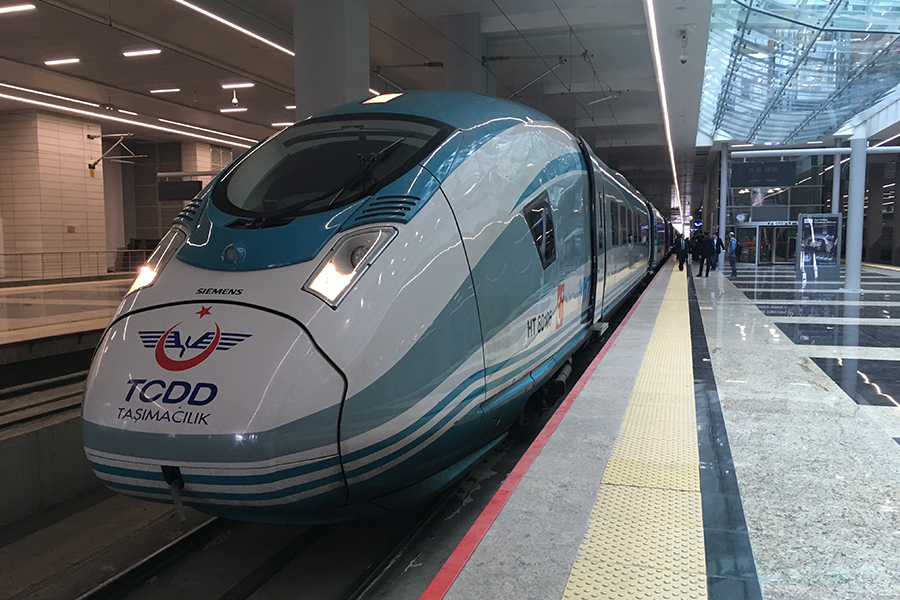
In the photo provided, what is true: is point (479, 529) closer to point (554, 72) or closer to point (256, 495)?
point (256, 495)

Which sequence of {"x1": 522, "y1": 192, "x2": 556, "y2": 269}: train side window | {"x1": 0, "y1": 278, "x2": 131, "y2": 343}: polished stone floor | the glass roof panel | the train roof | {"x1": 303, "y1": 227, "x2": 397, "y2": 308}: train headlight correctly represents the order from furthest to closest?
the glass roof panel → {"x1": 0, "y1": 278, "x2": 131, "y2": 343}: polished stone floor → {"x1": 522, "y1": 192, "x2": 556, "y2": 269}: train side window → the train roof → {"x1": 303, "y1": 227, "x2": 397, "y2": 308}: train headlight

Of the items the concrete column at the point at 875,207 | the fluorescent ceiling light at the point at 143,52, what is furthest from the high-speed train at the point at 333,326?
the concrete column at the point at 875,207

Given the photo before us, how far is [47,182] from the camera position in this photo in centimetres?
2384

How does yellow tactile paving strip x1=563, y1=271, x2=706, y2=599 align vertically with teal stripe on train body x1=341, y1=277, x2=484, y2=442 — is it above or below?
below

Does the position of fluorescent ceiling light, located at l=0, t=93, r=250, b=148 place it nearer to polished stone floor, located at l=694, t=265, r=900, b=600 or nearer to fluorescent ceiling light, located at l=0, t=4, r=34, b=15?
fluorescent ceiling light, located at l=0, t=4, r=34, b=15

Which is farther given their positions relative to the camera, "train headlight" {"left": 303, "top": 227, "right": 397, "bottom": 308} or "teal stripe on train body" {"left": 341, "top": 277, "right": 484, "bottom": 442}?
"train headlight" {"left": 303, "top": 227, "right": 397, "bottom": 308}

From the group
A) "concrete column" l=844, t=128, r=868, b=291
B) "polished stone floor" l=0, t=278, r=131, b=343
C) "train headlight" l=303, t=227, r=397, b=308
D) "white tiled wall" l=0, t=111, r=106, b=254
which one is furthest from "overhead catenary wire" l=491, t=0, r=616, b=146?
"white tiled wall" l=0, t=111, r=106, b=254

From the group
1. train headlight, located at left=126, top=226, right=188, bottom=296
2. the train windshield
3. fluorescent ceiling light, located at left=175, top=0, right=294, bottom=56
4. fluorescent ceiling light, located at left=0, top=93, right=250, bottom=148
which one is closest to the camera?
train headlight, located at left=126, top=226, right=188, bottom=296

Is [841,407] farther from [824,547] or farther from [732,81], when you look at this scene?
[732,81]

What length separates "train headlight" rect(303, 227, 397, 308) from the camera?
309 centimetres

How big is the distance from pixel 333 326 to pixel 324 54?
24.3 ft

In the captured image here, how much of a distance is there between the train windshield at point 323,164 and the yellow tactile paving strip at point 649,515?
198 centimetres

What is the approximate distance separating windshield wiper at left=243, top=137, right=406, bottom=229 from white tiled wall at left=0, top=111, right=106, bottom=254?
78.7ft

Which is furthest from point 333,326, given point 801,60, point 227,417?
point 801,60
